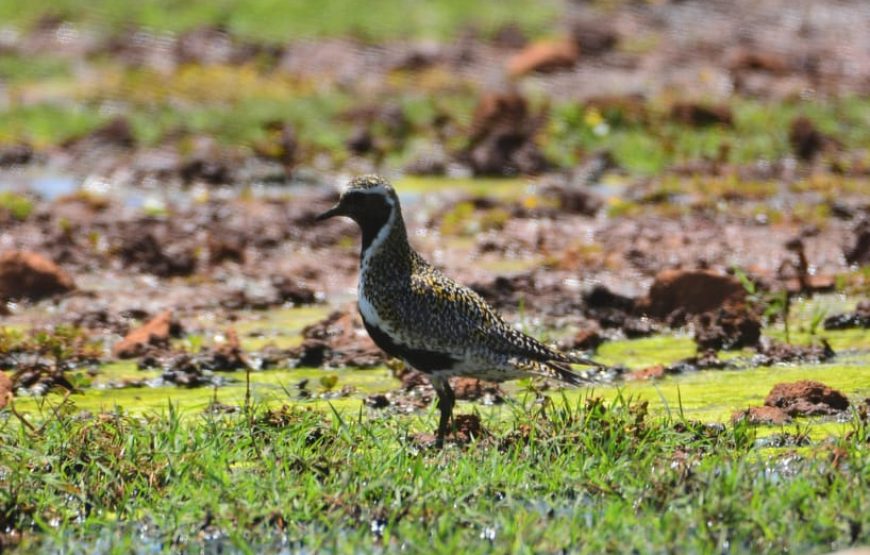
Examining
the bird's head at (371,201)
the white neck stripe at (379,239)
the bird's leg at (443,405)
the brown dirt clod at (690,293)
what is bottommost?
the brown dirt clod at (690,293)

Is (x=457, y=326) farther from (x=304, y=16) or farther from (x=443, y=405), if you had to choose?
(x=304, y=16)

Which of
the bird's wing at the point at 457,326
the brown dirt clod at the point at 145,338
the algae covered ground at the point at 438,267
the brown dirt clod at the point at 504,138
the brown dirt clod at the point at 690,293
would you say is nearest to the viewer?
the algae covered ground at the point at 438,267

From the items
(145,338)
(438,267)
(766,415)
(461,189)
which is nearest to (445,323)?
(766,415)

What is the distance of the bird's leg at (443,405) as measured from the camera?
7191 mm

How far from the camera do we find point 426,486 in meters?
6.47

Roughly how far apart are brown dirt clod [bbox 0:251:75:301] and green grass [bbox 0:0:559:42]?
30.2 ft

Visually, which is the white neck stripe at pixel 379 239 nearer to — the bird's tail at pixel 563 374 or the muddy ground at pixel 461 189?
the bird's tail at pixel 563 374

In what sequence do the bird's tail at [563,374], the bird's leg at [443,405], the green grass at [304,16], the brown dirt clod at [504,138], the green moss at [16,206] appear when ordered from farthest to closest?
the green grass at [304,16]
the brown dirt clod at [504,138]
the green moss at [16,206]
the bird's tail at [563,374]
the bird's leg at [443,405]

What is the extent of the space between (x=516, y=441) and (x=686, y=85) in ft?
33.7

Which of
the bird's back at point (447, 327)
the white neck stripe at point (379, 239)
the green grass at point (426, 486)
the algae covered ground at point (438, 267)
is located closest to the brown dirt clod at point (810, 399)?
the algae covered ground at point (438, 267)

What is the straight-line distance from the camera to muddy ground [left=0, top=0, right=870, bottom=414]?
378 inches

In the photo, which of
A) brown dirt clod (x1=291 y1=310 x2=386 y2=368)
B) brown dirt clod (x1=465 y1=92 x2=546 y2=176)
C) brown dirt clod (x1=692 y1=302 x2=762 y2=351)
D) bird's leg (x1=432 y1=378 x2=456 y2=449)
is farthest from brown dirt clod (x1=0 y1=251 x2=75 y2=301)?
brown dirt clod (x1=465 y1=92 x2=546 y2=176)

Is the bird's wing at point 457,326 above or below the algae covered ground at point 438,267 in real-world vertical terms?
above

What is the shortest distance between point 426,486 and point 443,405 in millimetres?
909
